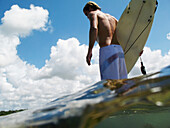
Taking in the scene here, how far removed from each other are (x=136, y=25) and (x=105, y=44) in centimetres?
99

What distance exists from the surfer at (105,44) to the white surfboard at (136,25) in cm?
47

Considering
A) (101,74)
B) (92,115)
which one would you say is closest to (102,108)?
(92,115)

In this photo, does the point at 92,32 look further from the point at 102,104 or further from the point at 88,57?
the point at 102,104

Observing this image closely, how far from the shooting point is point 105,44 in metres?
2.37

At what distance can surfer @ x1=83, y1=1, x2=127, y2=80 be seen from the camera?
7.14ft

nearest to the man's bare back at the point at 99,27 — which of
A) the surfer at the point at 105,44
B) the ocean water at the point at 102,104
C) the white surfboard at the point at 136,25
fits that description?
the surfer at the point at 105,44

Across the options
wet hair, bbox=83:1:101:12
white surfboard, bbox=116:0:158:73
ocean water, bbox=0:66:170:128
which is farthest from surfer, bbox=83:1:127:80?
ocean water, bbox=0:66:170:128

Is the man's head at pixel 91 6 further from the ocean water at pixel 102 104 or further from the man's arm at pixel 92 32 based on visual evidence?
the ocean water at pixel 102 104

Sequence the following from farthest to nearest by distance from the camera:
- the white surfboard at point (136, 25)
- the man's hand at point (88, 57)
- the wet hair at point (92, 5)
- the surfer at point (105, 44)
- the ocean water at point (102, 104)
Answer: the white surfboard at point (136, 25) → the wet hair at point (92, 5) → the man's hand at point (88, 57) → the surfer at point (105, 44) → the ocean water at point (102, 104)

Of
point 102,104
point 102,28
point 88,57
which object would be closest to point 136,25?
point 102,28

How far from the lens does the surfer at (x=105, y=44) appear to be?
85.7 inches

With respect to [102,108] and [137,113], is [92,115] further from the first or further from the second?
[137,113]

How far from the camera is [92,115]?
0.88 metres

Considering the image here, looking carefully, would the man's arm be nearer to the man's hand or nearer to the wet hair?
the man's hand
